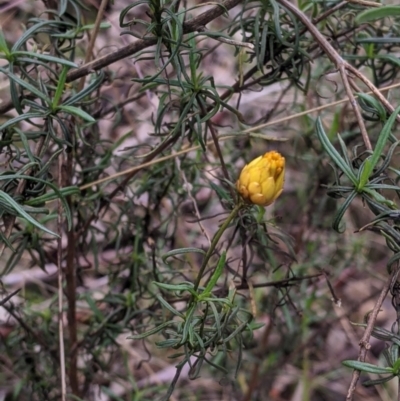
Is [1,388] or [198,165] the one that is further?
[1,388]

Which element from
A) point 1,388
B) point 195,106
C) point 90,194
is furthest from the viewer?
point 1,388

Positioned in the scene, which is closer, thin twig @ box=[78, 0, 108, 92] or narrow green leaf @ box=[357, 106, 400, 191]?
narrow green leaf @ box=[357, 106, 400, 191]

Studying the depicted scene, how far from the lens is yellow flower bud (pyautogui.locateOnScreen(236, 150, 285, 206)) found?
0.57m

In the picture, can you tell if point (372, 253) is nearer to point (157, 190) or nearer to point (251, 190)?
point (157, 190)

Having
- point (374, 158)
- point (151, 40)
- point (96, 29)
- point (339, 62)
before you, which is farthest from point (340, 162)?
point (96, 29)

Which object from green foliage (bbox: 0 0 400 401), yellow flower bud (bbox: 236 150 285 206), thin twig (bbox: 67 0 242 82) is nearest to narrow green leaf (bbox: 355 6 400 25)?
green foliage (bbox: 0 0 400 401)

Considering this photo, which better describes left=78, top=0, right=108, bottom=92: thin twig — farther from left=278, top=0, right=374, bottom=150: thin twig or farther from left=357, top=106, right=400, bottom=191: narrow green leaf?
left=357, top=106, right=400, bottom=191: narrow green leaf

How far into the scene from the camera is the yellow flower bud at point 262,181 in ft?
1.88

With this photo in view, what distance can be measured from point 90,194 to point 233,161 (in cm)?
30

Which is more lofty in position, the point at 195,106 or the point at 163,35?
the point at 163,35

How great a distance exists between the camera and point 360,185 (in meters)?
0.61

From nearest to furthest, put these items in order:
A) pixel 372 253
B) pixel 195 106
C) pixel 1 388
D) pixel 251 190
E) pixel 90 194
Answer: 1. pixel 251 190
2. pixel 195 106
3. pixel 90 194
4. pixel 1 388
5. pixel 372 253

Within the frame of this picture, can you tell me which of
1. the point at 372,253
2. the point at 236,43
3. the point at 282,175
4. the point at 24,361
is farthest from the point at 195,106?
the point at 372,253

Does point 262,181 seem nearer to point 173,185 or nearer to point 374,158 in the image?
point 374,158
